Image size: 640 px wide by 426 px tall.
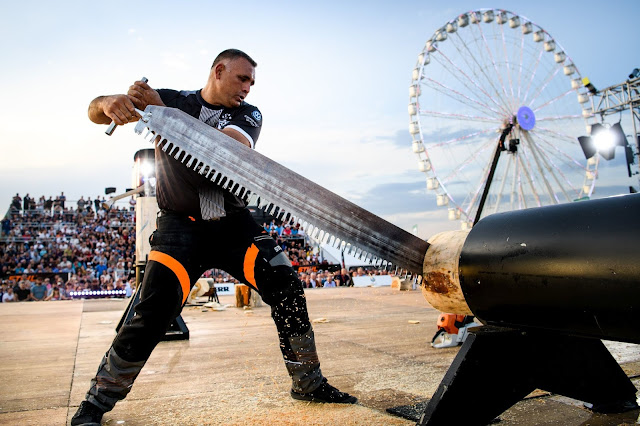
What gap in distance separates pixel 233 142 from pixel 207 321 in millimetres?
4980

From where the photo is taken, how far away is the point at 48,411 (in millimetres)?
2484

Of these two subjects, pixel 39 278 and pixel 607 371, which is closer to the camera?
pixel 607 371

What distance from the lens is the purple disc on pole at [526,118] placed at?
59.7ft

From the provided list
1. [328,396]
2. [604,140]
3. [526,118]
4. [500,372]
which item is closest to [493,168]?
[526,118]

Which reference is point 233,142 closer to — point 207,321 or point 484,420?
point 484,420

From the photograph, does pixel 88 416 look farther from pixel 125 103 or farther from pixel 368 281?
pixel 368 281

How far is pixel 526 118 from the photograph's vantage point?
18438mm

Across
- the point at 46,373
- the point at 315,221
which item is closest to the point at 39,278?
the point at 46,373

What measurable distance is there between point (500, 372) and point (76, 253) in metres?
24.9

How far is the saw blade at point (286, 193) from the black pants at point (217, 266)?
29cm

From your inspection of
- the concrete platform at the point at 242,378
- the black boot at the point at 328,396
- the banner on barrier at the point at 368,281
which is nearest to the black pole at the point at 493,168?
the banner on barrier at the point at 368,281

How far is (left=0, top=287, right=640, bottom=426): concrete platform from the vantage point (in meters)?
2.28

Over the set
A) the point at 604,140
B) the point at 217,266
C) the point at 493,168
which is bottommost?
the point at 217,266

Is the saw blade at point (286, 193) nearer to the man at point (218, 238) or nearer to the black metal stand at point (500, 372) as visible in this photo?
the man at point (218, 238)
